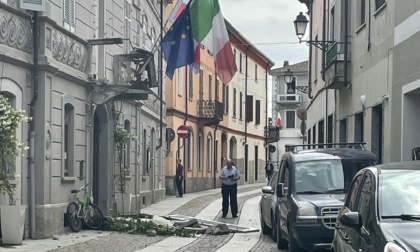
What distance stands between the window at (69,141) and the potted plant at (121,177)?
3.36m

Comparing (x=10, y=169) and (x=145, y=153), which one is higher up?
(x=10, y=169)

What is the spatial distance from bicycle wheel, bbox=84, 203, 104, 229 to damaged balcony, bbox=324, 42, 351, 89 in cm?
849

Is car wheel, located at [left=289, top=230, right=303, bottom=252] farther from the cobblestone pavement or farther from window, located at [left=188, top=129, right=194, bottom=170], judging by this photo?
window, located at [left=188, top=129, right=194, bottom=170]

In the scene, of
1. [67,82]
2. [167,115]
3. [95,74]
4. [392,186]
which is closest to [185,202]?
[167,115]

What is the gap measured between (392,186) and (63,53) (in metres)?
10.1

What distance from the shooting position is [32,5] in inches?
545

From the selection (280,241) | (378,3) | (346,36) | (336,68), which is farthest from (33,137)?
(346,36)

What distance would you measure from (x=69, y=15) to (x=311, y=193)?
6.93 metres

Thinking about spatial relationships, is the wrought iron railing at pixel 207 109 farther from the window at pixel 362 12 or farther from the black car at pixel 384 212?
the black car at pixel 384 212

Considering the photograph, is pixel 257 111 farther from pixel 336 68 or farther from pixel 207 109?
pixel 336 68

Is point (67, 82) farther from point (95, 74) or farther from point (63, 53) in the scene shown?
point (95, 74)

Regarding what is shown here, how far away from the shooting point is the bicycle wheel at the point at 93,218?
16712 mm

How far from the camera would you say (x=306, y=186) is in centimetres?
1298

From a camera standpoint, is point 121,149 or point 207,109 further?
point 207,109
